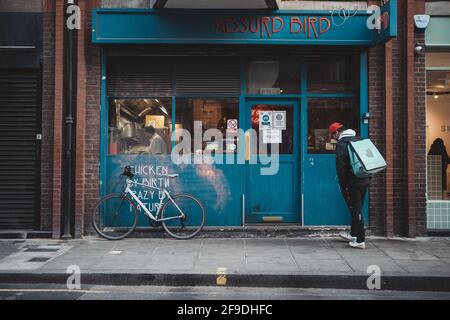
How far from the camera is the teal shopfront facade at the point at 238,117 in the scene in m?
9.56

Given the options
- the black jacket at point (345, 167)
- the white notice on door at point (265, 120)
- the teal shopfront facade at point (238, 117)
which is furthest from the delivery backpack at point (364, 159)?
the white notice on door at point (265, 120)

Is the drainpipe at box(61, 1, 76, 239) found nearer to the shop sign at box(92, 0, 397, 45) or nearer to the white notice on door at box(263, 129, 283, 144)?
the shop sign at box(92, 0, 397, 45)

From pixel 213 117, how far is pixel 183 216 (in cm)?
197

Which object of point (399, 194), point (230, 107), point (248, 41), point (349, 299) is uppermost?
point (248, 41)

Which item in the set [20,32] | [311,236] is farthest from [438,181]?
[20,32]

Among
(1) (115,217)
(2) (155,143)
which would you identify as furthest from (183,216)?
(2) (155,143)

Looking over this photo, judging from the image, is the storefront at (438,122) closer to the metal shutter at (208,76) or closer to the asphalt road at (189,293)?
the asphalt road at (189,293)

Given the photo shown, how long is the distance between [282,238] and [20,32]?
6.11 metres

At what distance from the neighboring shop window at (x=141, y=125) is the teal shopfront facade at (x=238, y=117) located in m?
0.02

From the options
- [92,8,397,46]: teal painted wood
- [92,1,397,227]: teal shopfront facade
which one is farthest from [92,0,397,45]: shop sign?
[92,1,397,227]: teal shopfront facade

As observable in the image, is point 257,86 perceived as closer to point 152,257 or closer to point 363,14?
point 363,14

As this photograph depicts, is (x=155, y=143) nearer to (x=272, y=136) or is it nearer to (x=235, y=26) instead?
(x=272, y=136)

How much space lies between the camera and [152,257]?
7.79 m

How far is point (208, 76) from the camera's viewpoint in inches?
381
